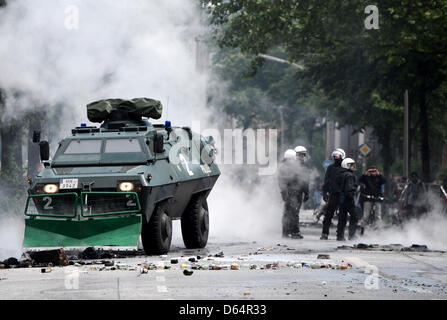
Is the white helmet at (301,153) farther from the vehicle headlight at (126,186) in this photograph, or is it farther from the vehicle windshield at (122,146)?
the vehicle headlight at (126,186)

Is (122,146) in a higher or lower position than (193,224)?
higher

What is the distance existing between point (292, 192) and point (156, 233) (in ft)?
21.4

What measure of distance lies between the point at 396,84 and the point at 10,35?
11122mm

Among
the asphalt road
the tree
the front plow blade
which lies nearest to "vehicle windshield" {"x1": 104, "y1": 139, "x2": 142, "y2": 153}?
the front plow blade

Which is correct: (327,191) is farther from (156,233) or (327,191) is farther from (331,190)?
(156,233)

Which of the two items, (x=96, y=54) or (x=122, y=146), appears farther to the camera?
(x=96, y=54)

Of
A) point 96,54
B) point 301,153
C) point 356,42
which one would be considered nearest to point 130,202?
point 301,153

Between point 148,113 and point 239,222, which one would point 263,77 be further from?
point 148,113

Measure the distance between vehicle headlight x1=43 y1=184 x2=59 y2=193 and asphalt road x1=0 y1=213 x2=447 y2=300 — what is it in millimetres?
1336

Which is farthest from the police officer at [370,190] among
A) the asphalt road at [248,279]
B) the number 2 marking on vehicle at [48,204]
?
the number 2 marking on vehicle at [48,204]

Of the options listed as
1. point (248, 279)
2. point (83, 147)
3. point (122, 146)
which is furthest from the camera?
point (83, 147)

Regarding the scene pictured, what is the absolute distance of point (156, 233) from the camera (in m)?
15.1

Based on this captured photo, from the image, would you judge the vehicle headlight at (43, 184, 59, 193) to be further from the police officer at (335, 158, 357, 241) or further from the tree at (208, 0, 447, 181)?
the tree at (208, 0, 447, 181)

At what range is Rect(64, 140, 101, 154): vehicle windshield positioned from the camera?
1577 cm
